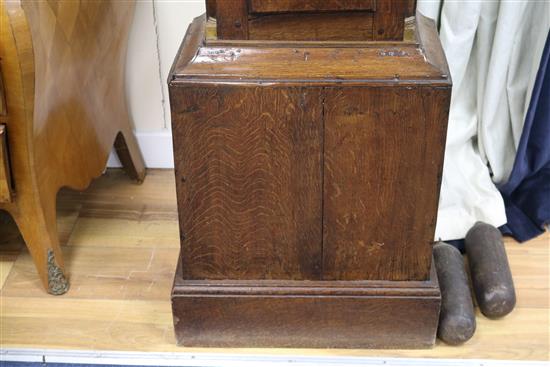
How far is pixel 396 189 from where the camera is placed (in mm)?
1559

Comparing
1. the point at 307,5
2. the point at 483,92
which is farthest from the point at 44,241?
the point at 483,92

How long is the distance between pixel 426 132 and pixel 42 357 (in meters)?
0.93

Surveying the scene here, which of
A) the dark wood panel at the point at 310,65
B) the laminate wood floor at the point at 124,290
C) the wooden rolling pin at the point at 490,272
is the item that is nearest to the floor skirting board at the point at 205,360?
the laminate wood floor at the point at 124,290

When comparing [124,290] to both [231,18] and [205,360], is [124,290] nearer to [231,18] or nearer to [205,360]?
[205,360]

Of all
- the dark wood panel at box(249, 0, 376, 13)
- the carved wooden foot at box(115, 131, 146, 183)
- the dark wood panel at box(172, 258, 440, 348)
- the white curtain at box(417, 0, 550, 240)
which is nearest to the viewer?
the dark wood panel at box(249, 0, 376, 13)

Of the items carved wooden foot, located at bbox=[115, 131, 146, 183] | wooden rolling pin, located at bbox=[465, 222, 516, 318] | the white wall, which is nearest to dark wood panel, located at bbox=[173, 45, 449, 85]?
wooden rolling pin, located at bbox=[465, 222, 516, 318]

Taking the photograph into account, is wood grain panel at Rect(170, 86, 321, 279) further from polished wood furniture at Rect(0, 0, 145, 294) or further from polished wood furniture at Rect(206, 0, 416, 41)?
polished wood furniture at Rect(0, 0, 145, 294)

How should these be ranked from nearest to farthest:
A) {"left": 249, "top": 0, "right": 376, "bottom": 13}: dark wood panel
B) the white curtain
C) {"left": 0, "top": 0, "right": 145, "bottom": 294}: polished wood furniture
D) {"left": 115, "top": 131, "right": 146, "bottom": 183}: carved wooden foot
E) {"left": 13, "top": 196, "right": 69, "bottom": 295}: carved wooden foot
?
{"left": 249, "top": 0, "right": 376, "bottom": 13}: dark wood panel
{"left": 0, "top": 0, "right": 145, "bottom": 294}: polished wood furniture
{"left": 13, "top": 196, "right": 69, "bottom": 295}: carved wooden foot
the white curtain
{"left": 115, "top": 131, "right": 146, "bottom": 183}: carved wooden foot

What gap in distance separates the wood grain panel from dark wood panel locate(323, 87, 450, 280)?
34mm

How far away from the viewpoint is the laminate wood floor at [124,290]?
69.6 inches

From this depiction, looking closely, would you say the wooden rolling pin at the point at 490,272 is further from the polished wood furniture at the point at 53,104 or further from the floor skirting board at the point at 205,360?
the polished wood furniture at the point at 53,104

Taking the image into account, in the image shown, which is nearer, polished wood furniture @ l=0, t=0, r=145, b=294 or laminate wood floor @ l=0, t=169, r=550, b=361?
polished wood furniture @ l=0, t=0, r=145, b=294

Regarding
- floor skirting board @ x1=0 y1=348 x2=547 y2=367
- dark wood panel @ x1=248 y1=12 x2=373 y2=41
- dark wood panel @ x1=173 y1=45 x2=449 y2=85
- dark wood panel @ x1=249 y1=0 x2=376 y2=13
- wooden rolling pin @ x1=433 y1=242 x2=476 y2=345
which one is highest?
dark wood panel @ x1=249 y1=0 x2=376 y2=13

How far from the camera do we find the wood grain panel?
1.47 m
